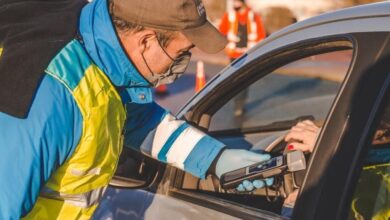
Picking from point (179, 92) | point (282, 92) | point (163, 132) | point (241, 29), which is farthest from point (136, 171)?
point (179, 92)

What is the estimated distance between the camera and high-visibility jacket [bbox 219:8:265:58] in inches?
431

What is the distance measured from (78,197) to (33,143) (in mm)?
386

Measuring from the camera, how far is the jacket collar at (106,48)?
2293 mm

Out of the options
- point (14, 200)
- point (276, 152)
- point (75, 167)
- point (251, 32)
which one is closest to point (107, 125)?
point (75, 167)

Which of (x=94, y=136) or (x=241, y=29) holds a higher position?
(x=241, y=29)

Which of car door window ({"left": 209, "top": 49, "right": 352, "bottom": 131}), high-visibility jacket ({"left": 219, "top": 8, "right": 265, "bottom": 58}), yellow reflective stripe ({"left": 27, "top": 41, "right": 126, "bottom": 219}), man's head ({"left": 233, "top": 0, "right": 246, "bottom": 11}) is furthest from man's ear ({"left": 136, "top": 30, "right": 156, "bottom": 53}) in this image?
man's head ({"left": 233, "top": 0, "right": 246, "bottom": 11})

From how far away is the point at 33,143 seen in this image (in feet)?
6.79

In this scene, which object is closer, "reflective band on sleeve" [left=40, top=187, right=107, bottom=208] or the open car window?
"reflective band on sleeve" [left=40, top=187, right=107, bottom=208]

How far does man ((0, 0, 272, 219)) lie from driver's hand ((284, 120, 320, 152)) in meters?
0.24

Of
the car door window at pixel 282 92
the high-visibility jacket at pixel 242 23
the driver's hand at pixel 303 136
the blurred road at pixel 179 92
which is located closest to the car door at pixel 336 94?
the driver's hand at pixel 303 136

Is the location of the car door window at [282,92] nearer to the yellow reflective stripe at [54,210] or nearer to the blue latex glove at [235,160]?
the blue latex glove at [235,160]

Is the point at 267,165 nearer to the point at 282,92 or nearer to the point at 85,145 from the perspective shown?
the point at 85,145

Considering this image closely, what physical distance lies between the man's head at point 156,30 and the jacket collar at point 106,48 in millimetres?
29

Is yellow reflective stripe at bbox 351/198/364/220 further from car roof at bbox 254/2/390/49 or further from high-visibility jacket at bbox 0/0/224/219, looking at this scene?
high-visibility jacket at bbox 0/0/224/219
